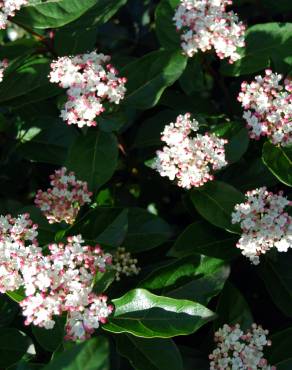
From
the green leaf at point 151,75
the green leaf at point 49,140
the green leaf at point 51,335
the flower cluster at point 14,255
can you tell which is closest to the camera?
the flower cluster at point 14,255

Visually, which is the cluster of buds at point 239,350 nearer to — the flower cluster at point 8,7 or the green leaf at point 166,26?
the green leaf at point 166,26

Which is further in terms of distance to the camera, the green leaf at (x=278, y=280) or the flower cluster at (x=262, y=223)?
the green leaf at (x=278, y=280)

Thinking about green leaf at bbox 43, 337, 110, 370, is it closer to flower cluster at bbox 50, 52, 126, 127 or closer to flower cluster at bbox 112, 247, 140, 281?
flower cluster at bbox 112, 247, 140, 281

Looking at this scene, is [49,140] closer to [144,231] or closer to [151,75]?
[151,75]

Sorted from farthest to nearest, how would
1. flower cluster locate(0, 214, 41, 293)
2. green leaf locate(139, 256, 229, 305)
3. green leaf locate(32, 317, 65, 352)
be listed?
green leaf locate(139, 256, 229, 305)
green leaf locate(32, 317, 65, 352)
flower cluster locate(0, 214, 41, 293)

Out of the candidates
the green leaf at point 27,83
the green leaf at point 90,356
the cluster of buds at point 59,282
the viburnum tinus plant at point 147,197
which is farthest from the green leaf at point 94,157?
the green leaf at point 90,356

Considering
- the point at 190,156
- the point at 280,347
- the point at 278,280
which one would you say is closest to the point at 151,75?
the point at 190,156

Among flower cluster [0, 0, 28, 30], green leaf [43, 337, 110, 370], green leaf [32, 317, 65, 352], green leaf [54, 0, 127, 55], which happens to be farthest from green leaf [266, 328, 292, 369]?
flower cluster [0, 0, 28, 30]
